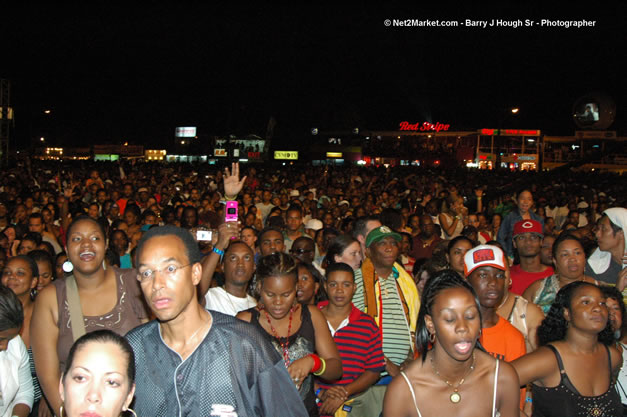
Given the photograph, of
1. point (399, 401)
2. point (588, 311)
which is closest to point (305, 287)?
point (399, 401)

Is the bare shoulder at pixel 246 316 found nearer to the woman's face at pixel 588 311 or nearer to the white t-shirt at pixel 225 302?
the white t-shirt at pixel 225 302

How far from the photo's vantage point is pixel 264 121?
62969 millimetres

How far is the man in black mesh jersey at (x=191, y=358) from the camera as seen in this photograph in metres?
2.20

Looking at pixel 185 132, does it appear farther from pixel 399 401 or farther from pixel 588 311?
pixel 399 401

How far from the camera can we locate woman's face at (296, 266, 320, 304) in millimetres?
4406

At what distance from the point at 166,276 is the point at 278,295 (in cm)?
133

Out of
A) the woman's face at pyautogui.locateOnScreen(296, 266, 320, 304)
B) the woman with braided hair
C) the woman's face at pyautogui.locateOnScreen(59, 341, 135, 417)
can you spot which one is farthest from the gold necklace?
the woman's face at pyautogui.locateOnScreen(296, 266, 320, 304)

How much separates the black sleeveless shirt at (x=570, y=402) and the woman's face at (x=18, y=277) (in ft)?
12.4

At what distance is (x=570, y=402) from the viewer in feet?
10.0

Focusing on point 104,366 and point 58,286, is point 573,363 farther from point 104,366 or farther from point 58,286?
point 58,286

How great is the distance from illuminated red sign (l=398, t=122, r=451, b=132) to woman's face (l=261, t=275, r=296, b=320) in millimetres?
58285

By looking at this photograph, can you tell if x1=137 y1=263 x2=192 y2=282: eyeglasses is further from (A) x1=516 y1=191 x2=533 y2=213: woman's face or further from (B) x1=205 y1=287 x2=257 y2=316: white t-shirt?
(A) x1=516 y1=191 x2=533 y2=213: woman's face

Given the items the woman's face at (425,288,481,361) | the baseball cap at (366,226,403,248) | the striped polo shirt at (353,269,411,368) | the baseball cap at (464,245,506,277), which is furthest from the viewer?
the baseball cap at (366,226,403,248)

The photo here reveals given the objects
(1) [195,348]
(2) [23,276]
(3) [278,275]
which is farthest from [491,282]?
(2) [23,276]
